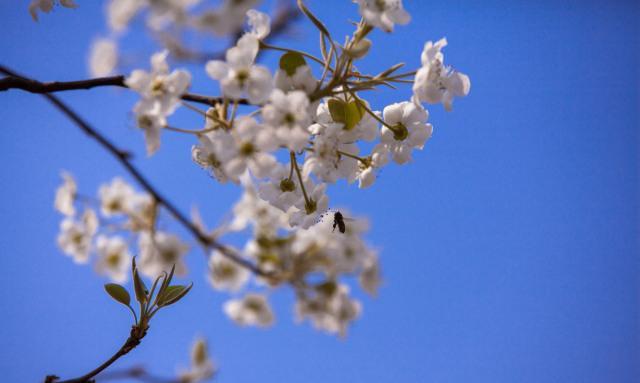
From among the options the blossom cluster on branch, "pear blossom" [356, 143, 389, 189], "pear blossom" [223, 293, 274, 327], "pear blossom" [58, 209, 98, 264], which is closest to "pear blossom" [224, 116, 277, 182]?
the blossom cluster on branch

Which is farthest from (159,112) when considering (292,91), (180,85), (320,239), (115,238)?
(320,239)

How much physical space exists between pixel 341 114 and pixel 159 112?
273 millimetres

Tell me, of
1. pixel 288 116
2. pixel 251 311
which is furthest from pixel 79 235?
pixel 288 116

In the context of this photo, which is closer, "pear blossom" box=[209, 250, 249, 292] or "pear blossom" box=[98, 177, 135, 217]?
"pear blossom" box=[98, 177, 135, 217]

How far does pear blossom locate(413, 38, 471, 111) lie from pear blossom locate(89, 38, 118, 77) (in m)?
0.44

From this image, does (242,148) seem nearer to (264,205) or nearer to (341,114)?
(341,114)

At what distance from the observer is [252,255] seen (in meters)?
2.67

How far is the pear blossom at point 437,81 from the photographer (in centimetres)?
80

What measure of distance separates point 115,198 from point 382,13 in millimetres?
1983

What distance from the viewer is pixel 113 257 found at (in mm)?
2416

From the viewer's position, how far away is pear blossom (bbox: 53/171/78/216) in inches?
85.0

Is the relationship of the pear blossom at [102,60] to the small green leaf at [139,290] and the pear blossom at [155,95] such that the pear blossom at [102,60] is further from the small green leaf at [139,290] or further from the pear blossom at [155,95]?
the small green leaf at [139,290]

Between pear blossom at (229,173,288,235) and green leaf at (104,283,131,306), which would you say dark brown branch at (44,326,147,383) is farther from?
pear blossom at (229,173,288,235)

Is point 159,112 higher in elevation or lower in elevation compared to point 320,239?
lower
